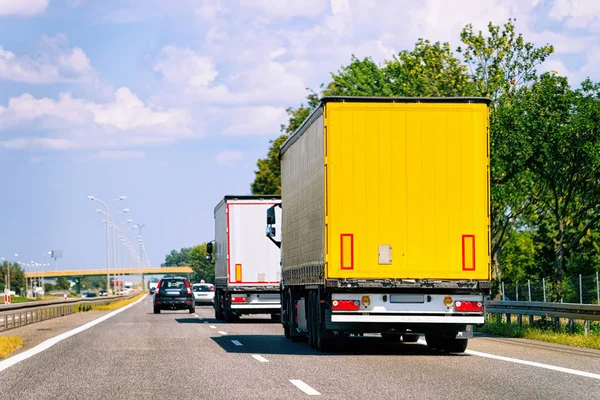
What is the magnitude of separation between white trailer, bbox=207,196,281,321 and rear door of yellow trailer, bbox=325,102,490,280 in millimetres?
14758

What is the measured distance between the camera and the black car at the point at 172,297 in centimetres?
4512

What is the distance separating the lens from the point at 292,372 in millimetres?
13797

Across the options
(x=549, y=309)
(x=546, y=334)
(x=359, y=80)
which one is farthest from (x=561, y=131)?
(x=359, y=80)

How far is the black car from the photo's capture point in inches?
1777

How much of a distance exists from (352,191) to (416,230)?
1105mm

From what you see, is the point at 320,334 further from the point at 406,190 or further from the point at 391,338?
the point at 391,338

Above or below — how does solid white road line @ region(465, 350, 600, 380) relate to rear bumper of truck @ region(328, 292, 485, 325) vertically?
below

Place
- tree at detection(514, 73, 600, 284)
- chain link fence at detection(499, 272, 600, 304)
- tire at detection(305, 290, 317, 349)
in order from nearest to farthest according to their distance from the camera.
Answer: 1. tire at detection(305, 290, 317, 349)
2. chain link fence at detection(499, 272, 600, 304)
3. tree at detection(514, 73, 600, 284)

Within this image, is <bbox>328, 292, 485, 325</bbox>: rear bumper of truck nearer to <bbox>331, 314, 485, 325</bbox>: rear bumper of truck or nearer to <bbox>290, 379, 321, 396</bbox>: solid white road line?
<bbox>331, 314, 485, 325</bbox>: rear bumper of truck

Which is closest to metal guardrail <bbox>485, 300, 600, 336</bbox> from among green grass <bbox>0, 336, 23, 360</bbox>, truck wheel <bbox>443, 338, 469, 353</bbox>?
truck wheel <bbox>443, 338, 469, 353</bbox>

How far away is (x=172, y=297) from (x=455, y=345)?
28822 millimetres

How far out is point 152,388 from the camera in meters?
12.0

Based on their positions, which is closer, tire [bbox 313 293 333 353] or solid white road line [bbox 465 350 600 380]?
solid white road line [bbox 465 350 600 380]

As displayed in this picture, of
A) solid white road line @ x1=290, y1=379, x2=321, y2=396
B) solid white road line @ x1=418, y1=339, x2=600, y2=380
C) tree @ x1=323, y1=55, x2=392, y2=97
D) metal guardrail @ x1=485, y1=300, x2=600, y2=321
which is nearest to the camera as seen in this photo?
solid white road line @ x1=290, y1=379, x2=321, y2=396
